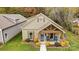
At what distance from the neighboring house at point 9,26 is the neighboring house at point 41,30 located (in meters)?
0.07

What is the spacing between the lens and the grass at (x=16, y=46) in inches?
119

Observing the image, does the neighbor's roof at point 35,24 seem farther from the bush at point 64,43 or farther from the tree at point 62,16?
the bush at point 64,43

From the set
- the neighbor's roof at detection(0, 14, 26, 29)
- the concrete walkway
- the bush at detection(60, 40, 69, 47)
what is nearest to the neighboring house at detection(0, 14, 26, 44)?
the neighbor's roof at detection(0, 14, 26, 29)

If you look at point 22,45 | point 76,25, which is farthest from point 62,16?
point 22,45

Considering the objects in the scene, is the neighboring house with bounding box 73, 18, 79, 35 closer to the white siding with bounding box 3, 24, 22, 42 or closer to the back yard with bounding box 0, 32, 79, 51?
the back yard with bounding box 0, 32, 79, 51

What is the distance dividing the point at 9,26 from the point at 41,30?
1.21 feet

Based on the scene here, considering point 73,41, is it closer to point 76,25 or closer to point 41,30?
point 76,25

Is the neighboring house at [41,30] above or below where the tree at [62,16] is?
below

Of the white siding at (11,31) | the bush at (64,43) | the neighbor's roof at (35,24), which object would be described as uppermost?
the neighbor's roof at (35,24)

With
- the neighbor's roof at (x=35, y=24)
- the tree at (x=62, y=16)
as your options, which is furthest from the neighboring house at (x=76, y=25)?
the neighbor's roof at (x=35, y=24)

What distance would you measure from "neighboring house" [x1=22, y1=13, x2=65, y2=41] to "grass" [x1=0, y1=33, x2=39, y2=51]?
0.07m

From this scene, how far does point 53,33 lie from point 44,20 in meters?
0.18
